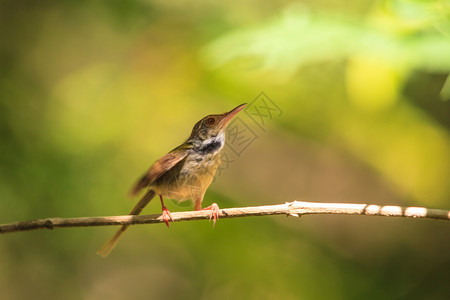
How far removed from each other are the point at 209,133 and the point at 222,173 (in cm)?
198

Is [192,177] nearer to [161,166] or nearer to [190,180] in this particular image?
[190,180]

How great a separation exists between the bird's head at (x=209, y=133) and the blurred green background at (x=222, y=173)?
1.56m

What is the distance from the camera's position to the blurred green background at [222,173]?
5.35 metres

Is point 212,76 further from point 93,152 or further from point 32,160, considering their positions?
point 32,160

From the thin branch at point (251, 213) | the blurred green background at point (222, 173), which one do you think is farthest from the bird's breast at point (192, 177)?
the blurred green background at point (222, 173)

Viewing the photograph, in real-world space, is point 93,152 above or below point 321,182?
above

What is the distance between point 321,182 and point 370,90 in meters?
3.37

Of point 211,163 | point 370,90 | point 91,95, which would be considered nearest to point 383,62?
point 370,90

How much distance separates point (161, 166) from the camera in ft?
9.23

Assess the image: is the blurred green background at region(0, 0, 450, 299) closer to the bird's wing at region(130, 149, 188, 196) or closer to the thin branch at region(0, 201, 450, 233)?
the bird's wing at region(130, 149, 188, 196)

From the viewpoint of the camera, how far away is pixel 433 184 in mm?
5336

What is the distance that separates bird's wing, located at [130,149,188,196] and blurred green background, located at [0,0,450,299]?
1790 millimetres

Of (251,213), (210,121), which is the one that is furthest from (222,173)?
(251,213)

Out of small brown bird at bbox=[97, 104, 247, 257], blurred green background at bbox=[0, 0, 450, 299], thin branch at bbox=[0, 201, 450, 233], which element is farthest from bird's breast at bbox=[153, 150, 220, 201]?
blurred green background at bbox=[0, 0, 450, 299]
